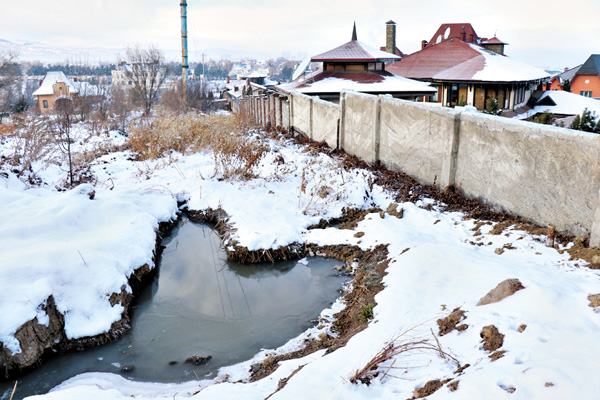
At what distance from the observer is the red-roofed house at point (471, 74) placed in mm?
26516

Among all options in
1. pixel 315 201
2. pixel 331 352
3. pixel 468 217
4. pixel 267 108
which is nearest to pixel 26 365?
pixel 331 352

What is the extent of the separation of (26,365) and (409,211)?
5550 mm

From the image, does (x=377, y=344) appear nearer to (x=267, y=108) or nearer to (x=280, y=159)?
(x=280, y=159)

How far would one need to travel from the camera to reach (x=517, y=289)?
389 cm

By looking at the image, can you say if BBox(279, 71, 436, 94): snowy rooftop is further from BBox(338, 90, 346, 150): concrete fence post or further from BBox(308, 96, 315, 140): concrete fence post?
BBox(338, 90, 346, 150): concrete fence post

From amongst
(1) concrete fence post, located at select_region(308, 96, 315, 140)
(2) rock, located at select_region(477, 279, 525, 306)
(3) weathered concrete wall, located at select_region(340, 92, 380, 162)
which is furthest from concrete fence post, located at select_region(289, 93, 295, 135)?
(2) rock, located at select_region(477, 279, 525, 306)

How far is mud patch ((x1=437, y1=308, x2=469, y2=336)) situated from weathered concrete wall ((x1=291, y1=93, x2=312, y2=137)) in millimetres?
10665

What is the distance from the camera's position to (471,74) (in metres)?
27.0

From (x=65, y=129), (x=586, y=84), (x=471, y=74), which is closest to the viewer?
(x=65, y=129)

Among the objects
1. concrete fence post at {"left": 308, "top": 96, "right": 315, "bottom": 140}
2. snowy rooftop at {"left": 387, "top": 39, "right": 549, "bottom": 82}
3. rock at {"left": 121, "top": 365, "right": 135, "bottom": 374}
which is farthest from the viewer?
snowy rooftop at {"left": 387, "top": 39, "right": 549, "bottom": 82}

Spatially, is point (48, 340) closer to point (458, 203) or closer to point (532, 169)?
point (458, 203)

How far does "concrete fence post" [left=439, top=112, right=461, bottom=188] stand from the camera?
749cm

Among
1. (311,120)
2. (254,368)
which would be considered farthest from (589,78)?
(254,368)

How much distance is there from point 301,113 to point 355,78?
27.9 ft
